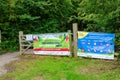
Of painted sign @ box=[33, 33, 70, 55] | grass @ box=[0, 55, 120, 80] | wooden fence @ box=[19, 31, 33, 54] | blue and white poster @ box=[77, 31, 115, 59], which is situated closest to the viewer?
grass @ box=[0, 55, 120, 80]

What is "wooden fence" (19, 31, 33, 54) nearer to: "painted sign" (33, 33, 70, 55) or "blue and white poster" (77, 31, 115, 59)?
"painted sign" (33, 33, 70, 55)

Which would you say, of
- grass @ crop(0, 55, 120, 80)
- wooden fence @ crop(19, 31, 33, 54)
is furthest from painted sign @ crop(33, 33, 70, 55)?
grass @ crop(0, 55, 120, 80)

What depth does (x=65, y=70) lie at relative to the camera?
9.21 metres

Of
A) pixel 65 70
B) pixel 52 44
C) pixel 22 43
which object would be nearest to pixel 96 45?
pixel 52 44

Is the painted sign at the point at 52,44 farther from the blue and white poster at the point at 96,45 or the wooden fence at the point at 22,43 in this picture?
the blue and white poster at the point at 96,45

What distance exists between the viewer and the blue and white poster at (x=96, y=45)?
10.9 meters

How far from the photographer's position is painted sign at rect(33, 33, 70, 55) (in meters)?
12.4

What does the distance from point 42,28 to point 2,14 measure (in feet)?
→ 11.1

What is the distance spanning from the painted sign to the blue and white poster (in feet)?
2.71

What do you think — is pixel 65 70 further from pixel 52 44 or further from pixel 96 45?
pixel 52 44

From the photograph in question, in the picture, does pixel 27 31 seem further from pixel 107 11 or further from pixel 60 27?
pixel 107 11

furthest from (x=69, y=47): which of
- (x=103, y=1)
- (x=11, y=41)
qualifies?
(x=11, y=41)

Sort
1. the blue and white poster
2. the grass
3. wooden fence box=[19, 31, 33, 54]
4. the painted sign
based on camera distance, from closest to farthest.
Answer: the grass < the blue and white poster < the painted sign < wooden fence box=[19, 31, 33, 54]

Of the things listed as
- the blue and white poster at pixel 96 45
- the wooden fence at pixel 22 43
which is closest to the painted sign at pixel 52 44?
the wooden fence at pixel 22 43
